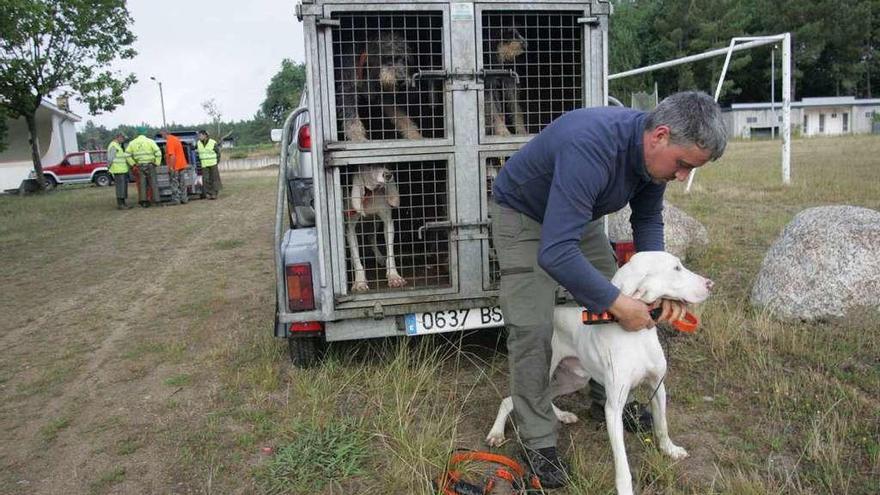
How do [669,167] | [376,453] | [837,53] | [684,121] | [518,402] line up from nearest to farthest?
[684,121], [669,167], [518,402], [376,453], [837,53]

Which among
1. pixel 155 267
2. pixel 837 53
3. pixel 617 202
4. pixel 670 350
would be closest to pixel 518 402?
pixel 617 202

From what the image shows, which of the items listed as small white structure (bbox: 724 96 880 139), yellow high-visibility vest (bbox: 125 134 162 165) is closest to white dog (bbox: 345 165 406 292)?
yellow high-visibility vest (bbox: 125 134 162 165)

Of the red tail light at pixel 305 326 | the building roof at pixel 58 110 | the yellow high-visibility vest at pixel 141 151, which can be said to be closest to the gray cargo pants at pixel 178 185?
the yellow high-visibility vest at pixel 141 151

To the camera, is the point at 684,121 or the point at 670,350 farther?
the point at 670,350

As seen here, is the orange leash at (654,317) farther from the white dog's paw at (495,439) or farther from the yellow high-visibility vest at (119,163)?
the yellow high-visibility vest at (119,163)

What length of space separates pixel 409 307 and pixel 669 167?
6.94 feet

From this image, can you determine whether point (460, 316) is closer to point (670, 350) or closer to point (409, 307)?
point (409, 307)

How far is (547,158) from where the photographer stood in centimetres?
309

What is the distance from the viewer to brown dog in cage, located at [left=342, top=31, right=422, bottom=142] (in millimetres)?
4410

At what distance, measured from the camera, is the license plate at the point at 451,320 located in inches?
176

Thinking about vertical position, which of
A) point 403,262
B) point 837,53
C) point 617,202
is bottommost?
point 403,262

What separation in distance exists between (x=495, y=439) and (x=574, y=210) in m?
1.49

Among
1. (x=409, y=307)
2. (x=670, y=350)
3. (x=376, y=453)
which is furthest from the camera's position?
(x=670, y=350)

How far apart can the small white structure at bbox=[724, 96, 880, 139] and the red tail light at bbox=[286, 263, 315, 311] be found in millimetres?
57906
